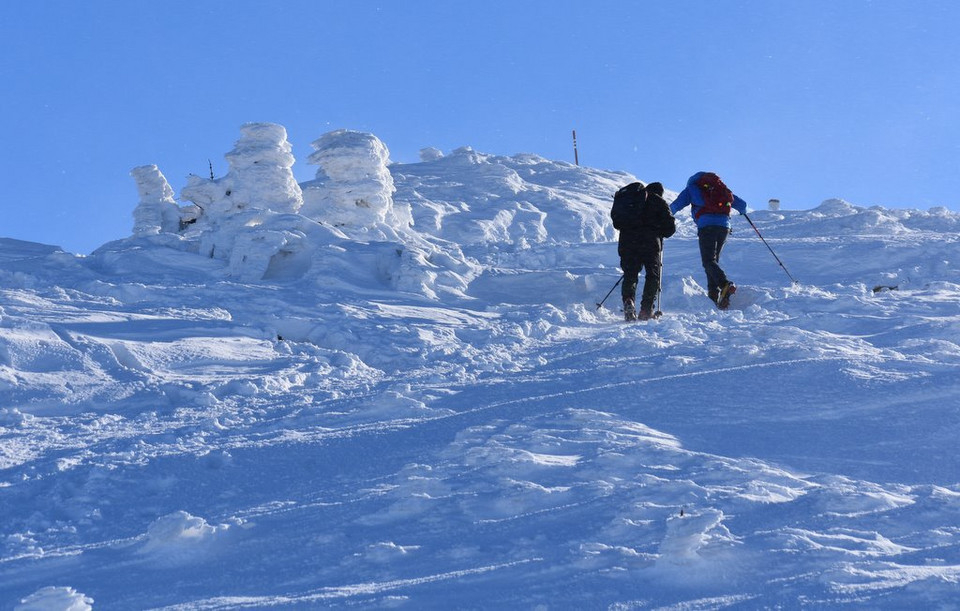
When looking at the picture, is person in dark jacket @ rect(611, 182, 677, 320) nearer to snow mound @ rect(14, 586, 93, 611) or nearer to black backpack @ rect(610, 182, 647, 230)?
black backpack @ rect(610, 182, 647, 230)

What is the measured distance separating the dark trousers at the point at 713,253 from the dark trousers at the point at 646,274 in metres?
0.78

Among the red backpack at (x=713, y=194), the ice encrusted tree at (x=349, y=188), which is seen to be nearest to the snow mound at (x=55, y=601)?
the red backpack at (x=713, y=194)

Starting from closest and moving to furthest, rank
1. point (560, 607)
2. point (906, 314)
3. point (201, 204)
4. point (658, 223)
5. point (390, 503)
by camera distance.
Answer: point (560, 607) → point (390, 503) → point (906, 314) → point (658, 223) → point (201, 204)

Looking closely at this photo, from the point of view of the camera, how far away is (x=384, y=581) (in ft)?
10.3

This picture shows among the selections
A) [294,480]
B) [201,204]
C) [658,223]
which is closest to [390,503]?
[294,480]

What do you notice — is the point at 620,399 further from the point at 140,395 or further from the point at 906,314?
the point at 906,314

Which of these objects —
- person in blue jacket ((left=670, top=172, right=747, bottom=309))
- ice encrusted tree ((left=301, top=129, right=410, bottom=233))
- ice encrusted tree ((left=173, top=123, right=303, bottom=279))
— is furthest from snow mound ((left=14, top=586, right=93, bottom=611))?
ice encrusted tree ((left=301, top=129, right=410, bottom=233))

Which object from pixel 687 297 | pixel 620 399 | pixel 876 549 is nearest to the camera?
pixel 876 549

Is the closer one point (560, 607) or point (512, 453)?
point (560, 607)

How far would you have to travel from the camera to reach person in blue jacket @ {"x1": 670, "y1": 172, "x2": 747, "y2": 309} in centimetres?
1112

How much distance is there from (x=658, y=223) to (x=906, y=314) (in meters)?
3.16

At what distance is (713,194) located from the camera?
1130 centimetres

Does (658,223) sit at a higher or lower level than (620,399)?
higher

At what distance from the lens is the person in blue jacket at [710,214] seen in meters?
11.1
